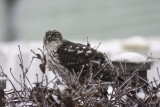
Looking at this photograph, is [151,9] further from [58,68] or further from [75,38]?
[58,68]

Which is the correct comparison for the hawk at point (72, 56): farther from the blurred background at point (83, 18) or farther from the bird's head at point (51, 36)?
the blurred background at point (83, 18)

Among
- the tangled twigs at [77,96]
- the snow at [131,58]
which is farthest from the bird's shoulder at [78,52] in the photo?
the tangled twigs at [77,96]

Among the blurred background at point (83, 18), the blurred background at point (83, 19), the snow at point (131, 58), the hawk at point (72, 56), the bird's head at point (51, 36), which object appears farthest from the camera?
the blurred background at point (83, 18)

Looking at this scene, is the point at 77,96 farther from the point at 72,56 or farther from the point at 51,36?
the point at 51,36

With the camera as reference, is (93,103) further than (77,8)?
No

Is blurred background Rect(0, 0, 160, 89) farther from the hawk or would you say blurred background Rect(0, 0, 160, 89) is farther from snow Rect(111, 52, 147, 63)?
snow Rect(111, 52, 147, 63)

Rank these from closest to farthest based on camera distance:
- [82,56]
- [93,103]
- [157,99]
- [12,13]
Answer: [93,103] → [157,99] → [82,56] → [12,13]

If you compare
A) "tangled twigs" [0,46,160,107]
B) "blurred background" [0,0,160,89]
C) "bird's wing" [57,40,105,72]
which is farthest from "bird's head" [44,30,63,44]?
"blurred background" [0,0,160,89]

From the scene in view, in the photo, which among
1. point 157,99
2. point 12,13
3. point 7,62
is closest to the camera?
point 157,99

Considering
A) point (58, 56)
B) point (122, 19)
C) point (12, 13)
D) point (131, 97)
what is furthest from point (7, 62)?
point (122, 19)
